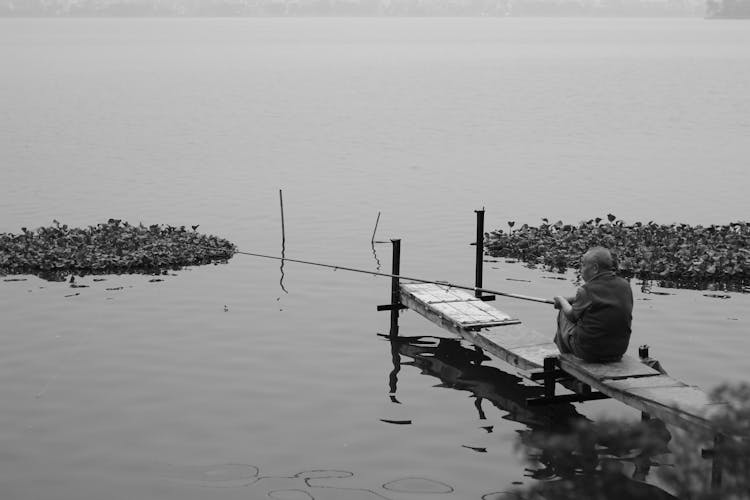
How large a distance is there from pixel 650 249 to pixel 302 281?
7.60 meters

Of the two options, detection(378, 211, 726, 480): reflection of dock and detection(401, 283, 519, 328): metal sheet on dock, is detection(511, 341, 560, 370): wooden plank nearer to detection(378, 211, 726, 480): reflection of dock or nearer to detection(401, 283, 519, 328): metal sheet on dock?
detection(378, 211, 726, 480): reflection of dock

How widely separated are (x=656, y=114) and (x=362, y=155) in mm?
26704

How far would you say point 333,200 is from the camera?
129ft

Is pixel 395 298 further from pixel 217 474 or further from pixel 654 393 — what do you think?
pixel 654 393

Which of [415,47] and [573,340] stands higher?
[415,47]

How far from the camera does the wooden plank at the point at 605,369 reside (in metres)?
14.5

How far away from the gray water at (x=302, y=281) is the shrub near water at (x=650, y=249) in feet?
3.25

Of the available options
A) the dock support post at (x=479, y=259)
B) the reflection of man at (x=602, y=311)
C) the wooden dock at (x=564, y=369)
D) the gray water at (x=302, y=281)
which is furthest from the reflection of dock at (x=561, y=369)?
the dock support post at (x=479, y=259)

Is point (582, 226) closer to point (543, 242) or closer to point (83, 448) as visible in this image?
point (543, 242)

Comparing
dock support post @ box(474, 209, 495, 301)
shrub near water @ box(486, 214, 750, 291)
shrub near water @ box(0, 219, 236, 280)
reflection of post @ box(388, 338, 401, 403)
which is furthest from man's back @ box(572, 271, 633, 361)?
shrub near water @ box(0, 219, 236, 280)

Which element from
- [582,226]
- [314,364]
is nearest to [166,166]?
[582,226]

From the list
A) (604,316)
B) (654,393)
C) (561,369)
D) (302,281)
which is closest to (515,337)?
(561,369)

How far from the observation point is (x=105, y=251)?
1037 inches

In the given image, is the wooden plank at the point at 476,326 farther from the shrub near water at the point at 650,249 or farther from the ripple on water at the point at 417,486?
the shrub near water at the point at 650,249
